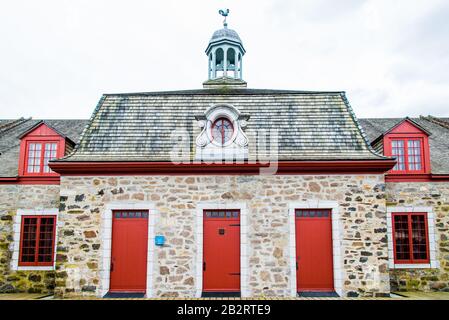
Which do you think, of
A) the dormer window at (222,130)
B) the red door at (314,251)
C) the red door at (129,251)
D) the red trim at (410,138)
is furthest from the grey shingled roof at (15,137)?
the red trim at (410,138)

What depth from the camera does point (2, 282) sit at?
11.7m

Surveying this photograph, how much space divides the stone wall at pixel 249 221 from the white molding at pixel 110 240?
4.3 inches

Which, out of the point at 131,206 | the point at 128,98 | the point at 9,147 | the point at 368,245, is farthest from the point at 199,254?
→ the point at 9,147

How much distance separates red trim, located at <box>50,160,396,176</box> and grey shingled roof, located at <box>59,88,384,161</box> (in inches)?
9.6

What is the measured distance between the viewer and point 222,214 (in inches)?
420

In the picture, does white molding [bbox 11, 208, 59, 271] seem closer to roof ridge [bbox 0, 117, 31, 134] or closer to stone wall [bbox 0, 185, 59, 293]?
stone wall [bbox 0, 185, 59, 293]

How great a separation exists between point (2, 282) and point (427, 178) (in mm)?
13263

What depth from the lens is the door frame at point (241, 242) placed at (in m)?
10.2

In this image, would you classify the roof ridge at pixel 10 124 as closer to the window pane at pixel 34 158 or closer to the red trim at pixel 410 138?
the window pane at pixel 34 158

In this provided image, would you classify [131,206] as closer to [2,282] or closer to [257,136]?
[257,136]

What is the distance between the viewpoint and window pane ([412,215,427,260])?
12.0m

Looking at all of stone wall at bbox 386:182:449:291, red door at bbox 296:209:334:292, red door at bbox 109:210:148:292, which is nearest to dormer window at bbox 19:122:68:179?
red door at bbox 109:210:148:292
